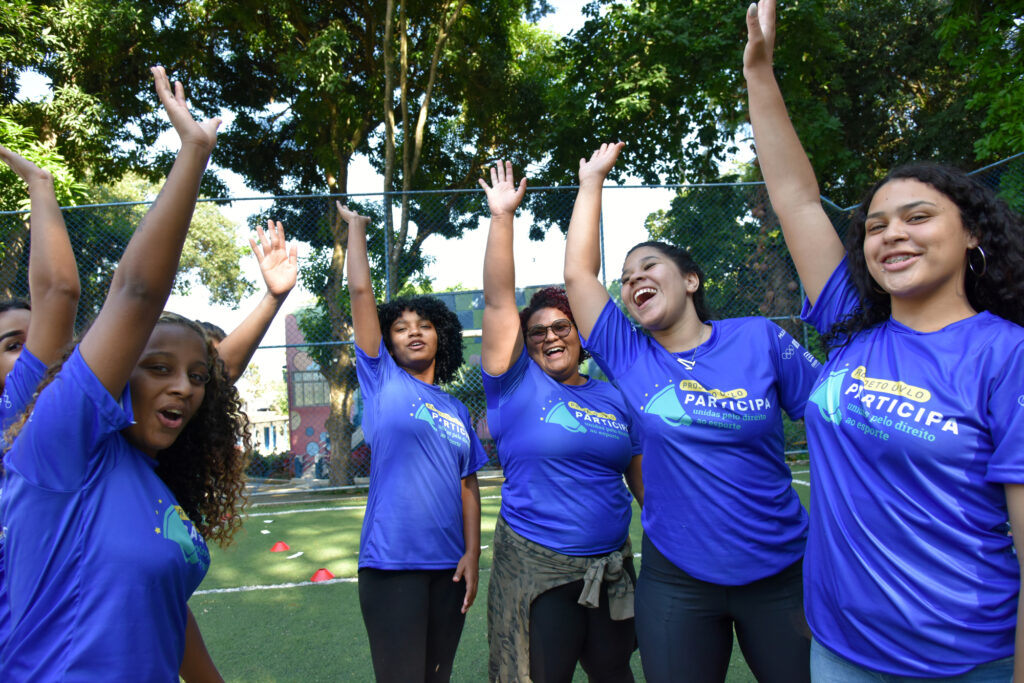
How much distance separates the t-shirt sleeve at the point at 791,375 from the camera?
227 centimetres

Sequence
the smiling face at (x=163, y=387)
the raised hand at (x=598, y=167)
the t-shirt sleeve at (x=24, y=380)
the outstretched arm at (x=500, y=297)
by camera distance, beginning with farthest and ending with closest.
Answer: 1. the outstretched arm at (x=500, y=297)
2. the raised hand at (x=598, y=167)
3. the t-shirt sleeve at (x=24, y=380)
4. the smiling face at (x=163, y=387)

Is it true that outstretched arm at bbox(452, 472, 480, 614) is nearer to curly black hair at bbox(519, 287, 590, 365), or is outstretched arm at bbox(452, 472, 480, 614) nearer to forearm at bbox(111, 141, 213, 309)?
curly black hair at bbox(519, 287, 590, 365)

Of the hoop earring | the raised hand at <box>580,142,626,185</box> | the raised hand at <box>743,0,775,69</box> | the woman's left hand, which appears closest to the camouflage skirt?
the woman's left hand

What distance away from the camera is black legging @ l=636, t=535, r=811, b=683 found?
2094 mm

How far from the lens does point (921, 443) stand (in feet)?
4.79

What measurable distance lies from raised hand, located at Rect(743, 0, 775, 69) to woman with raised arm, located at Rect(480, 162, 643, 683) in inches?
37.0

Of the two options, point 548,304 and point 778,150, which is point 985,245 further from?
point 548,304

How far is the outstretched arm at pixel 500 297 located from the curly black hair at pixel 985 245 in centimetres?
133

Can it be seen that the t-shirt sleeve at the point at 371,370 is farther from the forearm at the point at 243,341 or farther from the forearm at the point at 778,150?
the forearm at the point at 778,150

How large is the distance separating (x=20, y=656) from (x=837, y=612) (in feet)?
5.86

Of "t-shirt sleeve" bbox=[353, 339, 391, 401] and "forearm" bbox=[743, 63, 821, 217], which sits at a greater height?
"forearm" bbox=[743, 63, 821, 217]

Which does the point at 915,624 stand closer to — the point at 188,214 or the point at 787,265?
the point at 188,214

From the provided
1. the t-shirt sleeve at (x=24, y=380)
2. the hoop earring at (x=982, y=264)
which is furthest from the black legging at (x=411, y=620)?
the hoop earring at (x=982, y=264)

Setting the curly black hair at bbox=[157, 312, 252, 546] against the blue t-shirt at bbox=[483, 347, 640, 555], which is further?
the blue t-shirt at bbox=[483, 347, 640, 555]
